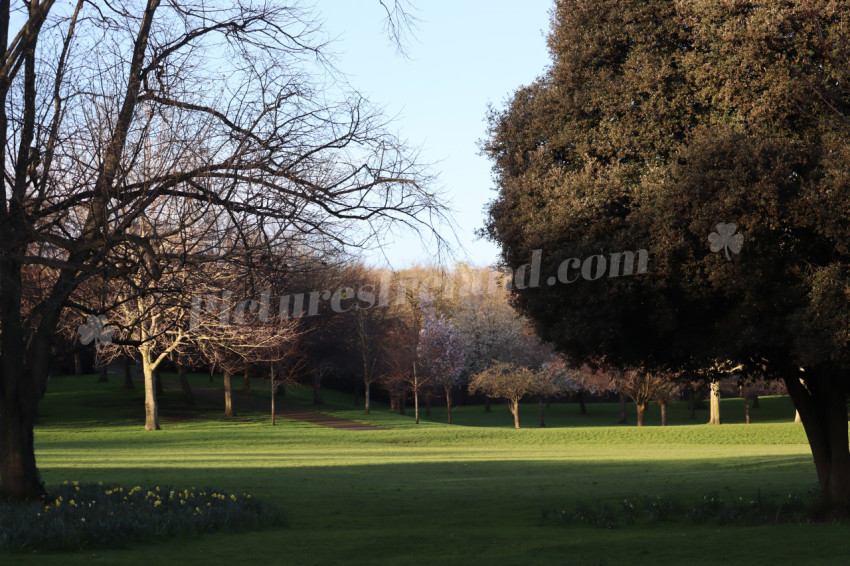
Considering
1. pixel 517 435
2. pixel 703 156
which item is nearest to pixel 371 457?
pixel 517 435

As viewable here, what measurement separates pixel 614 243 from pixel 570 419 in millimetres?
53666

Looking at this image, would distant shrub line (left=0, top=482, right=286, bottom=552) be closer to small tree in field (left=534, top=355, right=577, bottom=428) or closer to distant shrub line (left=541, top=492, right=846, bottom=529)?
distant shrub line (left=541, top=492, right=846, bottom=529)

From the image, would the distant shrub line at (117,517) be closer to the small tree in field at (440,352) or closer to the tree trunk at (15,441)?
the tree trunk at (15,441)

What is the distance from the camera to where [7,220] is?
10.4 meters

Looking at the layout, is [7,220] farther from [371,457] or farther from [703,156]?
[371,457]

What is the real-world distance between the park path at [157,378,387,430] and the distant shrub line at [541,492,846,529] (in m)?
32.1


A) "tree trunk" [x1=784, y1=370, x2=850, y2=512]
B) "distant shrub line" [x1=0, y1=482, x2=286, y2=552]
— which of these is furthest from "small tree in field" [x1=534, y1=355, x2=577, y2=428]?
"distant shrub line" [x1=0, y1=482, x2=286, y2=552]

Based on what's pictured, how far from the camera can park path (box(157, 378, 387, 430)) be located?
4734 centimetres

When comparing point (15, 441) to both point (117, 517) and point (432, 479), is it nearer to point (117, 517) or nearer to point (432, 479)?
point (117, 517)

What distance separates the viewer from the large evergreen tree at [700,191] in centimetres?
1123

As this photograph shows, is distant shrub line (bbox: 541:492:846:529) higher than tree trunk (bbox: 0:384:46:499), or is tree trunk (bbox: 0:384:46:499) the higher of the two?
tree trunk (bbox: 0:384:46:499)

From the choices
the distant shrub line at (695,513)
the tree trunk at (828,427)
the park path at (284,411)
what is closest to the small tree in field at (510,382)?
the park path at (284,411)

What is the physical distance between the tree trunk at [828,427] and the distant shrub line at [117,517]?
9.32m

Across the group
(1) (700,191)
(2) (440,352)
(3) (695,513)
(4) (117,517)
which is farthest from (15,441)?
(2) (440,352)
